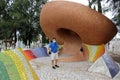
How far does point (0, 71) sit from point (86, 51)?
1621cm

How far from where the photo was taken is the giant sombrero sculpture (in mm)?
18078

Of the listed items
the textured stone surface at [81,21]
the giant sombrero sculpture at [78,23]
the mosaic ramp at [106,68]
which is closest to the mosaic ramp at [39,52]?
the giant sombrero sculpture at [78,23]

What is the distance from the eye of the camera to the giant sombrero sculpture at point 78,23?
59.3ft

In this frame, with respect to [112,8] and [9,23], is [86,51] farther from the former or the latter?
[9,23]

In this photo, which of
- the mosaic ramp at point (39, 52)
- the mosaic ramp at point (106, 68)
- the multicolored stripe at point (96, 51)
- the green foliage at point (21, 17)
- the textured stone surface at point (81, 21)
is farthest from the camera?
the green foliage at point (21, 17)

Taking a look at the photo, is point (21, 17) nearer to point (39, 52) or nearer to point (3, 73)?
point (39, 52)

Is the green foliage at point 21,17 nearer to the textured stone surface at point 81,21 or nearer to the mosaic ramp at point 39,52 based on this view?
the mosaic ramp at point 39,52

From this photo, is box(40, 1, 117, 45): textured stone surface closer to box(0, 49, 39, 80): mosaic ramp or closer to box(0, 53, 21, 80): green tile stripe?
box(0, 49, 39, 80): mosaic ramp

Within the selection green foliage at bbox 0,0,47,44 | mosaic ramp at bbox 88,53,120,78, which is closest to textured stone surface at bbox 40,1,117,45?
mosaic ramp at bbox 88,53,120,78

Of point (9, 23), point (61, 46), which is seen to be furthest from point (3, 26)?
point (61, 46)

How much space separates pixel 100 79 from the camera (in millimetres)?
11273

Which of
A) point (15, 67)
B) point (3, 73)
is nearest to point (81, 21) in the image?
point (15, 67)

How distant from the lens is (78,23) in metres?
18.4

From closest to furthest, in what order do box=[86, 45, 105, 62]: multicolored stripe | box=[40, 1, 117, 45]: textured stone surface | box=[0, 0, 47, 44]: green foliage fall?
box=[40, 1, 117, 45]: textured stone surface, box=[86, 45, 105, 62]: multicolored stripe, box=[0, 0, 47, 44]: green foliage
